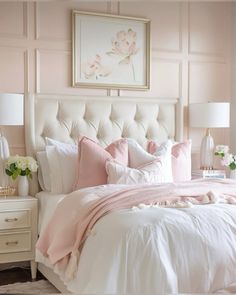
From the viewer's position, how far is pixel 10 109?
396 cm

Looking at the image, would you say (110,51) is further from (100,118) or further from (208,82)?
(208,82)

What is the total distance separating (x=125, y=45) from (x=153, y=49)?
1.08ft

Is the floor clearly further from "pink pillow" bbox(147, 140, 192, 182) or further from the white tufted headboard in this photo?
"pink pillow" bbox(147, 140, 192, 182)

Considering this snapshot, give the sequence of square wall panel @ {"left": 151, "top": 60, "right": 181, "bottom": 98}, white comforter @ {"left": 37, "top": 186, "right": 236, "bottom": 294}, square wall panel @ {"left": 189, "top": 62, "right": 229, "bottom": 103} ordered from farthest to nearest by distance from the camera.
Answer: square wall panel @ {"left": 189, "top": 62, "right": 229, "bottom": 103} → square wall panel @ {"left": 151, "top": 60, "right": 181, "bottom": 98} → white comforter @ {"left": 37, "top": 186, "right": 236, "bottom": 294}

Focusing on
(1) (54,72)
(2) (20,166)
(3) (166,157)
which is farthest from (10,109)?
(3) (166,157)

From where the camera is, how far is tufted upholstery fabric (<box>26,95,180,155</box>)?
4.32 metres

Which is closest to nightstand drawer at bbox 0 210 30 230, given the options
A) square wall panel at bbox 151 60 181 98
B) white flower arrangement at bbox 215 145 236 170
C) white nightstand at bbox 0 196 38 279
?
white nightstand at bbox 0 196 38 279

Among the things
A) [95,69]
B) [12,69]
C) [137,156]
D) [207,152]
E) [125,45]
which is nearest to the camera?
[137,156]

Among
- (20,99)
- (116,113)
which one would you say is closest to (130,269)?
(20,99)

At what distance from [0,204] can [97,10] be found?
213 cm

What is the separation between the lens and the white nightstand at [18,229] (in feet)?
12.2

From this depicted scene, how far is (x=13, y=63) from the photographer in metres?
4.32

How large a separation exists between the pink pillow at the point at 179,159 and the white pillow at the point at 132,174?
49 cm

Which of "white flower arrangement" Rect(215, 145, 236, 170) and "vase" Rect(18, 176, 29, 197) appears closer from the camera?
"vase" Rect(18, 176, 29, 197)
